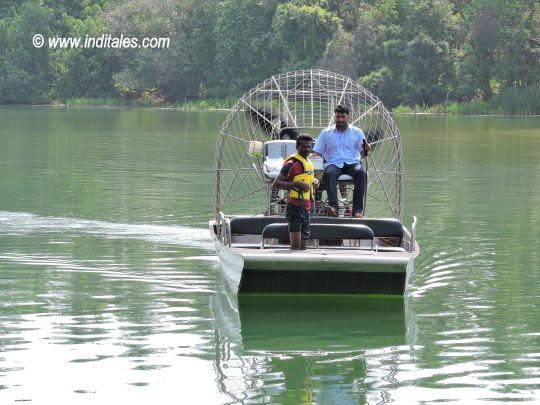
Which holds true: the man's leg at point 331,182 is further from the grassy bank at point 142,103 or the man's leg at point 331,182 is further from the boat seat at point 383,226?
the grassy bank at point 142,103

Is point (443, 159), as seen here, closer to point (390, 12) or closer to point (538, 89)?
point (538, 89)

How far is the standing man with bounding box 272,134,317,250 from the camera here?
13.8m

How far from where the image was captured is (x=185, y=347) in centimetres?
1212

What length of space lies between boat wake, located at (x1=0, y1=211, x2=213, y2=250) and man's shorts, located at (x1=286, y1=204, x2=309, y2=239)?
455cm

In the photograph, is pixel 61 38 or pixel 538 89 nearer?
pixel 538 89

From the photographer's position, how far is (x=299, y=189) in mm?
13789

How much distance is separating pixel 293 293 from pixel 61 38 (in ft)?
341

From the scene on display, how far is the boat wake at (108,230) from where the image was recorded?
19109mm

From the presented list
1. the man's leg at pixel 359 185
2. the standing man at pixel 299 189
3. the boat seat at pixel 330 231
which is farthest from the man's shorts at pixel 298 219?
the man's leg at pixel 359 185

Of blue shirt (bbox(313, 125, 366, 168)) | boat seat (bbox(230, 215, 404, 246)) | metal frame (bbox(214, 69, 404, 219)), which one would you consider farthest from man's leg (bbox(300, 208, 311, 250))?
metal frame (bbox(214, 69, 404, 219))

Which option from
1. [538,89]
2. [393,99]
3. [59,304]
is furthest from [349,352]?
[393,99]

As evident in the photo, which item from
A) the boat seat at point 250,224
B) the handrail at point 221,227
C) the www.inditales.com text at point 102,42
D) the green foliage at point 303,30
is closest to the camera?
the handrail at point 221,227

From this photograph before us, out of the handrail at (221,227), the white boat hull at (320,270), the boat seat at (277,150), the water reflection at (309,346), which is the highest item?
the boat seat at (277,150)

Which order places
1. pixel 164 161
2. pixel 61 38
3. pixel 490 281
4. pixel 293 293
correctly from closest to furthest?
pixel 293 293 → pixel 490 281 → pixel 164 161 → pixel 61 38
